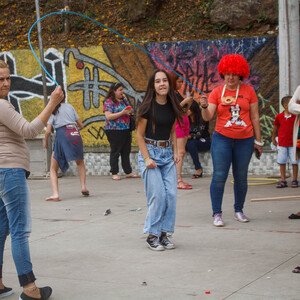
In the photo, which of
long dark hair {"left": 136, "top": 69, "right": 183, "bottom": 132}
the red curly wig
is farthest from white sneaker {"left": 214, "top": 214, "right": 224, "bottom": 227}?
the red curly wig

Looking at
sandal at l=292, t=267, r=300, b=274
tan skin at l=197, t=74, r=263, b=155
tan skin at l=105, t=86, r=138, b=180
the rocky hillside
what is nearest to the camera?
sandal at l=292, t=267, r=300, b=274

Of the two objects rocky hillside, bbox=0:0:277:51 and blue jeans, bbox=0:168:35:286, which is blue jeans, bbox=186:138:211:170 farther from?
blue jeans, bbox=0:168:35:286

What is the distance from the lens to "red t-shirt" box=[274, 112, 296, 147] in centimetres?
1155

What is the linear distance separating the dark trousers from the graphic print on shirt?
17.3 feet

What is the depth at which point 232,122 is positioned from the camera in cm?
852

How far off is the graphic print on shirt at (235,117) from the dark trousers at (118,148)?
5.26 m

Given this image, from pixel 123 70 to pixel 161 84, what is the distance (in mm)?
6524

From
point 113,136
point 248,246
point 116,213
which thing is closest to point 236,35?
point 113,136

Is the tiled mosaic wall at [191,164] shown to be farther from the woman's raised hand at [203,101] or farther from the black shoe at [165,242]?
the black shoe at [165,242]

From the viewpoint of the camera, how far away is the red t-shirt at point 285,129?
11.5m

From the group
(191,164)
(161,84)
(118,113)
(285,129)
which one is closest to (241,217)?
(161,84)

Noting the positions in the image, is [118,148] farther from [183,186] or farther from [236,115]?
[236,115]

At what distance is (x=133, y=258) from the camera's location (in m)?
7.21

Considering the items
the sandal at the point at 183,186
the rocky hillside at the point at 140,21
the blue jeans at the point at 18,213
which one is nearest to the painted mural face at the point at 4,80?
the blue jeans at the point at 18,213
